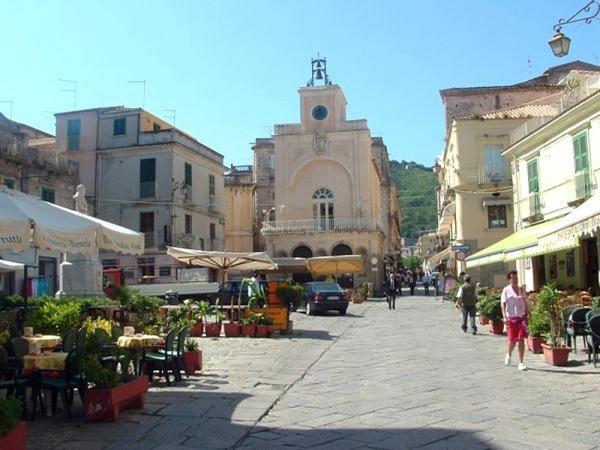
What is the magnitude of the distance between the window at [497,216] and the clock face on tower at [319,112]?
16.9 metres

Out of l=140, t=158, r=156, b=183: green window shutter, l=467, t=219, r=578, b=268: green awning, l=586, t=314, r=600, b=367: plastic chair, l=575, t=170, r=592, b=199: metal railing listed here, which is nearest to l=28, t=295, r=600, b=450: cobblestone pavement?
l=586, t=314, r=600, b=367: plastic chair

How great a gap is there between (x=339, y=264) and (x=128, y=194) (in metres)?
13.6

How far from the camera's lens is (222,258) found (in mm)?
17734

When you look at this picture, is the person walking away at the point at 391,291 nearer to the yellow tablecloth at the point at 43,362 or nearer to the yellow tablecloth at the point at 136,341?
the yellow tablecloth at the point at 136,341

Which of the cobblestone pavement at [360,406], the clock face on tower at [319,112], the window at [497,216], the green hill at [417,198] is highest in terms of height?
the green hill at [417,198]

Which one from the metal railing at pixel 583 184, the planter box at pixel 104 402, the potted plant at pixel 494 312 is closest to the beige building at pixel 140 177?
the potted plant at pixel 494 312

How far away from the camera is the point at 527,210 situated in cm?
2358

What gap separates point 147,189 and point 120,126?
4.55 meters

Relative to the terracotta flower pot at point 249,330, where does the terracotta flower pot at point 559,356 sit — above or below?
below

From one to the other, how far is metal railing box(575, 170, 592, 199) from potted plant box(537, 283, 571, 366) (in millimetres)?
8550

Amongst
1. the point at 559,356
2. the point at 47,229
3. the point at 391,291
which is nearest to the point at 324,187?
the point at 391,291

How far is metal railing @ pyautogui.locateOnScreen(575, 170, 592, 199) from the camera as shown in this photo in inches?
711

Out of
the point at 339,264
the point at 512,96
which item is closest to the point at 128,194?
the point at 339,264

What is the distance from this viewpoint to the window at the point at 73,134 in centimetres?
3909
